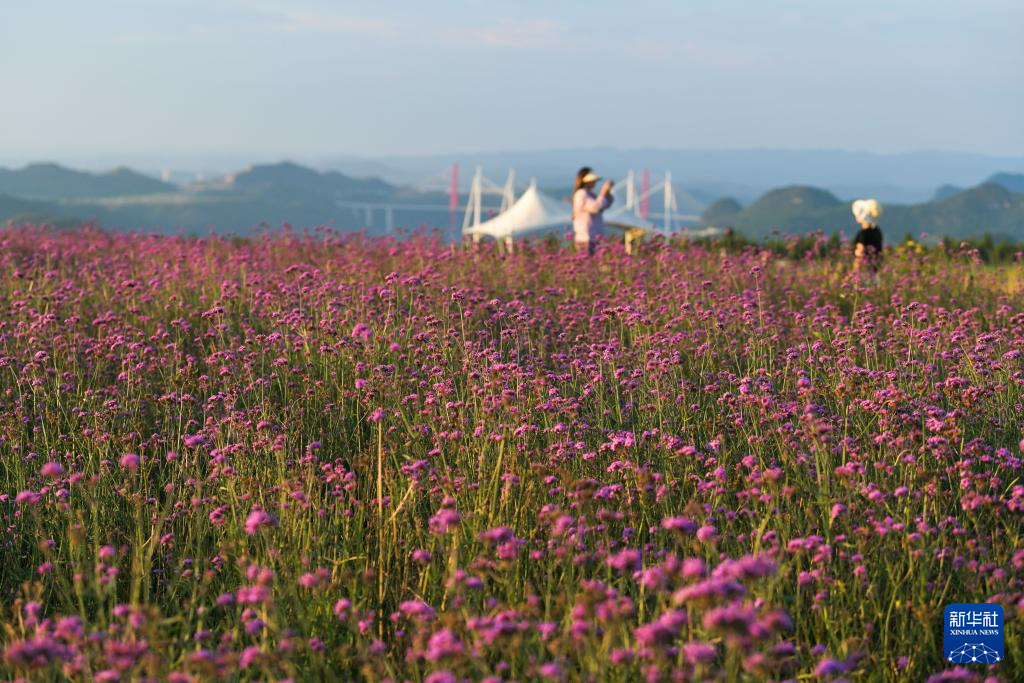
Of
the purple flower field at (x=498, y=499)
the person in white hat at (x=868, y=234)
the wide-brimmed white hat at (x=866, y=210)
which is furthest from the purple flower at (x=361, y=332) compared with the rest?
the wide-brimmed white hat at (x=866, y=210)

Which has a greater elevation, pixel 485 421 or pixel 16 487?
pixel 485 421

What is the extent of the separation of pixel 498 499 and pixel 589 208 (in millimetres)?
9059

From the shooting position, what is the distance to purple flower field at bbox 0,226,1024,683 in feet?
8.22

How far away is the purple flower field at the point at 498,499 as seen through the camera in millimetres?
2506

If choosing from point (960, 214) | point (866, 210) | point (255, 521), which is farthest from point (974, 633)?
point (960, 214)

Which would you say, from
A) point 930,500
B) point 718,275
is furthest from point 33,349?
point 718,275

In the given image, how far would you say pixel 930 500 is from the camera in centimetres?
372

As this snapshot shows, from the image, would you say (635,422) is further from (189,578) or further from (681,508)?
(189,578)

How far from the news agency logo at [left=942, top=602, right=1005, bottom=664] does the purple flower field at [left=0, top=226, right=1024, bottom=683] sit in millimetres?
47

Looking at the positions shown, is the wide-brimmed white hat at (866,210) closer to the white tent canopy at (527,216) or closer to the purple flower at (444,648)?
the purple flower at (444,648)

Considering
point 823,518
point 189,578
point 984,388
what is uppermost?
point 984,388

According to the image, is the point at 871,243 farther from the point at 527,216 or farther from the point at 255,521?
the point at 527,216

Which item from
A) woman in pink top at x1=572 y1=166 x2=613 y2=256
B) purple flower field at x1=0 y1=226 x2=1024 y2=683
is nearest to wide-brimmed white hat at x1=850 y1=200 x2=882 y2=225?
woman in pink top at x1=572 y1=166 x2=613 y2=256

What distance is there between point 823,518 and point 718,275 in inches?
242
